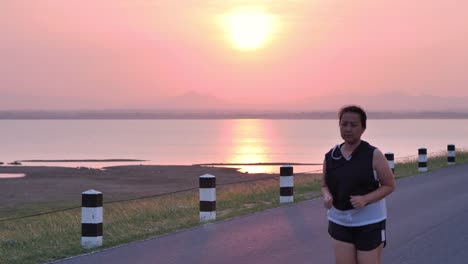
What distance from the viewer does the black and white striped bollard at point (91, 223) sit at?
12133 mm

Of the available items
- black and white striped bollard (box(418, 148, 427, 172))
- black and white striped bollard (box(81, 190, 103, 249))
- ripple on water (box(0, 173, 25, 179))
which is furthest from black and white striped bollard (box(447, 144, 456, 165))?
ripple on water (box(0, 173, 25, 179))

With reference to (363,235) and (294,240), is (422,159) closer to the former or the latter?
(294,240)

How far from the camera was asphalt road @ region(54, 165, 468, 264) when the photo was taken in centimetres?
1079

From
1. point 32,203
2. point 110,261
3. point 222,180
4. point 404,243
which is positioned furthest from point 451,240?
point 222,180

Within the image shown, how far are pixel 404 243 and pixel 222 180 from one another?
132 ft

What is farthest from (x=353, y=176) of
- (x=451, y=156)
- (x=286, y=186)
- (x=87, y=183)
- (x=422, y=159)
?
(x=87, y=183)

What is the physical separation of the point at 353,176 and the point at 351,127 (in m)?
0.38

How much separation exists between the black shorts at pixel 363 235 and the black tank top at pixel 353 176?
7.1 inches

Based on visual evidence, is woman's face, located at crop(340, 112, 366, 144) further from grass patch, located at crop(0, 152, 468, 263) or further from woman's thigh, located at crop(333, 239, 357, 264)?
grass patch, located at crop(0, 152, 468, 263)

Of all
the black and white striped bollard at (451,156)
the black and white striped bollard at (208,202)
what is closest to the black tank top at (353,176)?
the black and white striped bollard at (208,202)

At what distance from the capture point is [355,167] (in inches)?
257

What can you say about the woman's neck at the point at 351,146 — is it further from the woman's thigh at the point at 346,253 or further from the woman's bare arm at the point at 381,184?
the woman's thigh at the point at 346,253

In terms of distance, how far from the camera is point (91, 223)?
12172 mm

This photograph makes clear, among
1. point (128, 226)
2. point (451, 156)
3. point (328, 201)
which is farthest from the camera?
point (451, 156)
